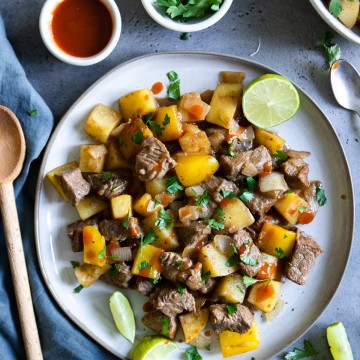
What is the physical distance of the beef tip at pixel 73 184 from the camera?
387cm

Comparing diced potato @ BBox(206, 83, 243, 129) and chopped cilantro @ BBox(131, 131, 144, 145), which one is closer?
chopped cilantro @ BBox(131, 131, 144, 145)

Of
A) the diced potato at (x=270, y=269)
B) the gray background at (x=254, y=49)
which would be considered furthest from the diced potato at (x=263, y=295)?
the gray background at (x=254, y=49)

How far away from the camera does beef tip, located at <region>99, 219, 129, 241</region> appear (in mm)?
3994

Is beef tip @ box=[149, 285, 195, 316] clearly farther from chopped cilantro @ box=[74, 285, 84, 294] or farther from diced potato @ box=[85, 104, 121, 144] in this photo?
diced potato @ box=[85, 104, 121, 144]

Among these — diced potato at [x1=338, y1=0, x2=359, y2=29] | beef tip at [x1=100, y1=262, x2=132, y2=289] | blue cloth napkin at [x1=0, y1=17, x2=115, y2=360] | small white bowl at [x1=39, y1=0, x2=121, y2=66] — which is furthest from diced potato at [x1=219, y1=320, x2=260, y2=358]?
diced potato at [x1=338, y1=0, x2=359, y2=29]

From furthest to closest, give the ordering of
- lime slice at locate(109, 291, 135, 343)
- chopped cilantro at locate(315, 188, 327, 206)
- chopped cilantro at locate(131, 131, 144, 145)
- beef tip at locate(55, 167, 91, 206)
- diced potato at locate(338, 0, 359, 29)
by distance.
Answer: chopped cilantro at locate(315, 188, 327, 206) → diced potato at locate(338, 0, 359, 29) → lime slice at locate(109, 291, 135, 343) → chopped cilantro at locate(131, 131, 144, 145) → beef tip at locate(55, 167, 91, 206)

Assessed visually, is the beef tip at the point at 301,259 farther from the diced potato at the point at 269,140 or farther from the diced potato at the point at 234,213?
the diced potato at the point at 269,140

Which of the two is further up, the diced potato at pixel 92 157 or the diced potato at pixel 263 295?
the diced potato at pixel 92 157

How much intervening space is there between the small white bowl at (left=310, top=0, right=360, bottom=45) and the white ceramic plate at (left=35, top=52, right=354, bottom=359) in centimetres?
49

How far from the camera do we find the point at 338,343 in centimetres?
439

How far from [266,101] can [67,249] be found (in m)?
1.67

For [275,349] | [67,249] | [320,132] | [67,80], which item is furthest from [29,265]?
[320,132]

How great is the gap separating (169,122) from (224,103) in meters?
0.41

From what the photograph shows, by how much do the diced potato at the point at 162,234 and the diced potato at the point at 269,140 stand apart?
87 centimetres
